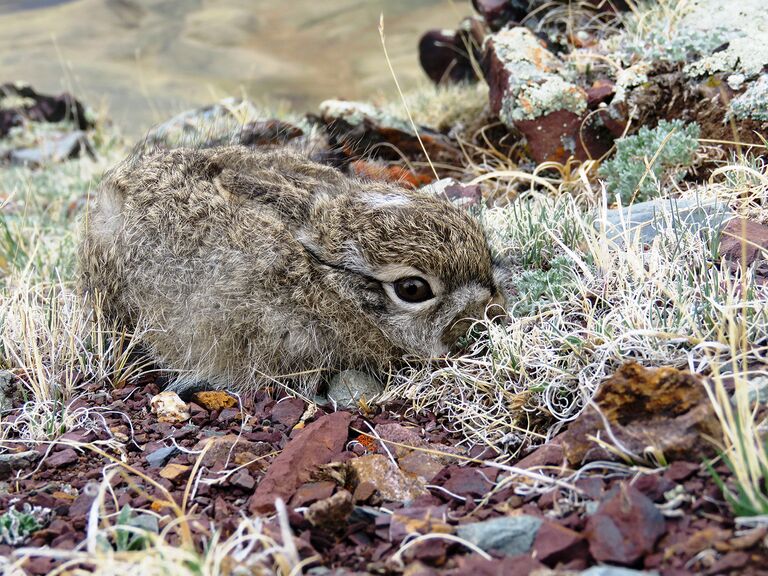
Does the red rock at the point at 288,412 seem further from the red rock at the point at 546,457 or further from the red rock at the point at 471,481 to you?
the red rock at the point at 546,457

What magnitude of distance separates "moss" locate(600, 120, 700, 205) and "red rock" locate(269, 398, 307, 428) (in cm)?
249

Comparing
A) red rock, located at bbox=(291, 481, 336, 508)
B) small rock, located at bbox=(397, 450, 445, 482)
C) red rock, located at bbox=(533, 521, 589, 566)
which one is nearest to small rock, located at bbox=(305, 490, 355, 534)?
red rock, located at bbox=(291, 481, 336, 508)

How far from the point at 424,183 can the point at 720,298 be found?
3.52 m

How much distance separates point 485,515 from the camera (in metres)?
2.73

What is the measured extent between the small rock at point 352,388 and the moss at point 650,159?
2.12 meters

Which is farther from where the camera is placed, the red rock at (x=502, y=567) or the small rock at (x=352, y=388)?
the small rock at (x=352, y=388)

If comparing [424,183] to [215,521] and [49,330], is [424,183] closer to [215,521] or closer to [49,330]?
[49,330]

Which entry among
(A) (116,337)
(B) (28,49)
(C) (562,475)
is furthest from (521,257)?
(B) (28,49)

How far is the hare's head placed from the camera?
12.9 ft

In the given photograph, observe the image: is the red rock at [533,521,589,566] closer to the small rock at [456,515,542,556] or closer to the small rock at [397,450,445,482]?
the small rock at [456,515,542,556]

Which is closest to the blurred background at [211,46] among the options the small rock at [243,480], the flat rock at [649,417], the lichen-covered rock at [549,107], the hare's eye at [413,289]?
the lichen-covered rock at [549,107]

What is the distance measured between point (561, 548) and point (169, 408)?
2324mm

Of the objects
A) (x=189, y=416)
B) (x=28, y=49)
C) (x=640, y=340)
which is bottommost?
(x=189, y=416)

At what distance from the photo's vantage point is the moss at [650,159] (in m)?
5.03
